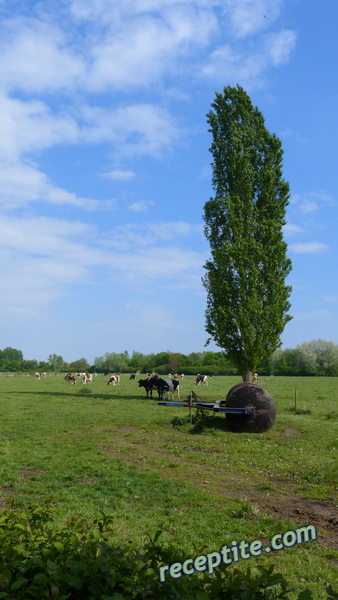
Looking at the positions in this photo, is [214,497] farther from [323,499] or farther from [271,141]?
Result: [271,141]

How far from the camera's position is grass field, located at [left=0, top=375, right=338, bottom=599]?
24.2ft

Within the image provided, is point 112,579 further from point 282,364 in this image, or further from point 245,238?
point 282,364

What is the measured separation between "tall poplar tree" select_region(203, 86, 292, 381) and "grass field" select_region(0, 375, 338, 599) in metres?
11.3

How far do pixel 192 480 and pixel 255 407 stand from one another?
25.4ft

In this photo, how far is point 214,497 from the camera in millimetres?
9656

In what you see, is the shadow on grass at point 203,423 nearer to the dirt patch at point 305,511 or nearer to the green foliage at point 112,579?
the dirt patch at point 305,511

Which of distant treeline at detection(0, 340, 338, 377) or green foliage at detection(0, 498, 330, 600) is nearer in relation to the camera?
green foliage at detection(0, 498, 330, 600)

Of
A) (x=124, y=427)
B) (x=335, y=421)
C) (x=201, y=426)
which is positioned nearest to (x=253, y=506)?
(x=201, y=426)

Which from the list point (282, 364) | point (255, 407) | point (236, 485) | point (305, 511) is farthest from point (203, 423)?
point (282, 364)

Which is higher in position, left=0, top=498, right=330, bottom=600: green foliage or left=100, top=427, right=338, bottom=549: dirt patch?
left=0, top=498, right=330, bottom=600: green foliage

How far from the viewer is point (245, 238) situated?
32.3 meters

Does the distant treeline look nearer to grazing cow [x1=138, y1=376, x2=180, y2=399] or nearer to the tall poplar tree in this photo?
grazing cow [x1=138, y1=376, x2=180, y2=399]

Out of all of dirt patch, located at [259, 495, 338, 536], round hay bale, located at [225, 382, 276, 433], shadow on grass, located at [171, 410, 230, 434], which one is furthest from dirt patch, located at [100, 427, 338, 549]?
round hay bale, located at [225, 382, 276, 433]

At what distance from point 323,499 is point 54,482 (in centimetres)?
624
